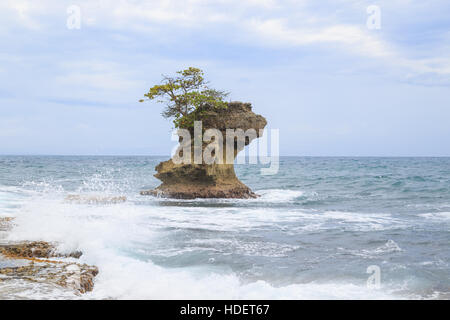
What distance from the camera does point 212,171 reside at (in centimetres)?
2281

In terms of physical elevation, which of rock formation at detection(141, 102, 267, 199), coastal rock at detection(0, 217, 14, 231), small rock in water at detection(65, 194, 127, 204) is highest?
rock formation at detection(141, 102, 267, 199)

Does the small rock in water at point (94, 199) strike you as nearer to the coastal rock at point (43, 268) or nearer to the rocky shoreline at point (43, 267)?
the rocky shoreline at point (43, 267)

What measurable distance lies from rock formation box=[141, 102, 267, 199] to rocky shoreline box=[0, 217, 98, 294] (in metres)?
13.1

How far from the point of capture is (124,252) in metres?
10.5

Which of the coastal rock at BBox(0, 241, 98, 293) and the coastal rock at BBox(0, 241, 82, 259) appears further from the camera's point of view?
the coastal rock at BBox(0, 241, 82, 259)

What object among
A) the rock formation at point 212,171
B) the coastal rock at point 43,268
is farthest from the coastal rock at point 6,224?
the rock formation at point 212,171

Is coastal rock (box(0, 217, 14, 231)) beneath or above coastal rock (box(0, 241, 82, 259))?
above

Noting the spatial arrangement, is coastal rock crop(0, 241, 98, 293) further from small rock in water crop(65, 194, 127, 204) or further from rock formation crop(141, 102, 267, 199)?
rock formation crop(141, 102, 267, 199)

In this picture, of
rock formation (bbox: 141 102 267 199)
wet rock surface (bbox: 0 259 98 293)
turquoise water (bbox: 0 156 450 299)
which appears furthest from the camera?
rock formation (bbox: 141 102 267 199)

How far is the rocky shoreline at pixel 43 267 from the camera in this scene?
289 inches

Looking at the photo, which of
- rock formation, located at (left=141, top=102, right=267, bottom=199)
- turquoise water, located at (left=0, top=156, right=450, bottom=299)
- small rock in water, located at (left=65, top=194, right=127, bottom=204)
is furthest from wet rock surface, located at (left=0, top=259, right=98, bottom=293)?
rock formation, located at (left=141, top=102, right=267, bottom=199)

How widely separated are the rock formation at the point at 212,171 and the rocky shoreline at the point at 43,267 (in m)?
13.1

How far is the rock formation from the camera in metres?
22.8

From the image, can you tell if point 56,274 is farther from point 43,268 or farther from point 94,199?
point 94,199
